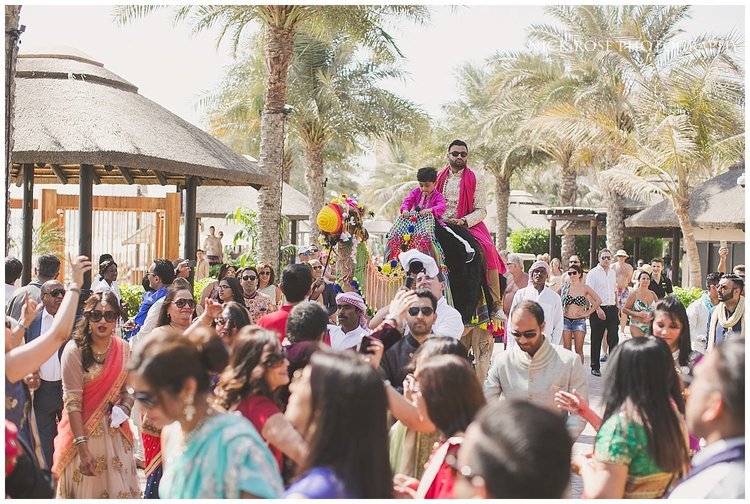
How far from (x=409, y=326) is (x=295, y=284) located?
1.19 metres

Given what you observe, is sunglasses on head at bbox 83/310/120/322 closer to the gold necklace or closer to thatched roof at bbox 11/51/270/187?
the gold necklace

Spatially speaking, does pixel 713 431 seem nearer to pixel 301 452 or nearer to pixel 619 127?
pixel 301 452

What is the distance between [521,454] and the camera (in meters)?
2.63

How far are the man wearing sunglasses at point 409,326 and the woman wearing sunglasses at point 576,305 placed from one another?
757 centimetres

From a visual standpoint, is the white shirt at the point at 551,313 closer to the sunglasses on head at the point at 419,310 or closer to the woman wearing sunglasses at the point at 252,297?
the woman wearing sunglasses at the point at 252,297

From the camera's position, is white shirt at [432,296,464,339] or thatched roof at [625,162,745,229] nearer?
white shirt at [432,296,464,339]

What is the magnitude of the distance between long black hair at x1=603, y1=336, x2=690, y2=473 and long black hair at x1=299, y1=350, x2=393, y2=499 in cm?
126

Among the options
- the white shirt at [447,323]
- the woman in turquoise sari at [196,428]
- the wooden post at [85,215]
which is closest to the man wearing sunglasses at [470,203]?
the white shirt at [447,323]

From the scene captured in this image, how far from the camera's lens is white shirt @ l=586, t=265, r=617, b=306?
13633 mm

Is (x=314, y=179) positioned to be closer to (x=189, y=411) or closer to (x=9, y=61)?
(x=9, y=61)

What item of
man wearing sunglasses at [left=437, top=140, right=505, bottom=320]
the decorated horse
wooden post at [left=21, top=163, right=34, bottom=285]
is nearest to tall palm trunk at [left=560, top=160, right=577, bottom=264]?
wooden post at [left=21, top=163, right=34, bottom=285]

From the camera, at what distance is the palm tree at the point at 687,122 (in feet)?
79.5

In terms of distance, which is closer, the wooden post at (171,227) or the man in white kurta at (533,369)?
the man in white kurta at (533,369)

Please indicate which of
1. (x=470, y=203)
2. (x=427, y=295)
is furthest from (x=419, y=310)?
(x=470, y=203)
